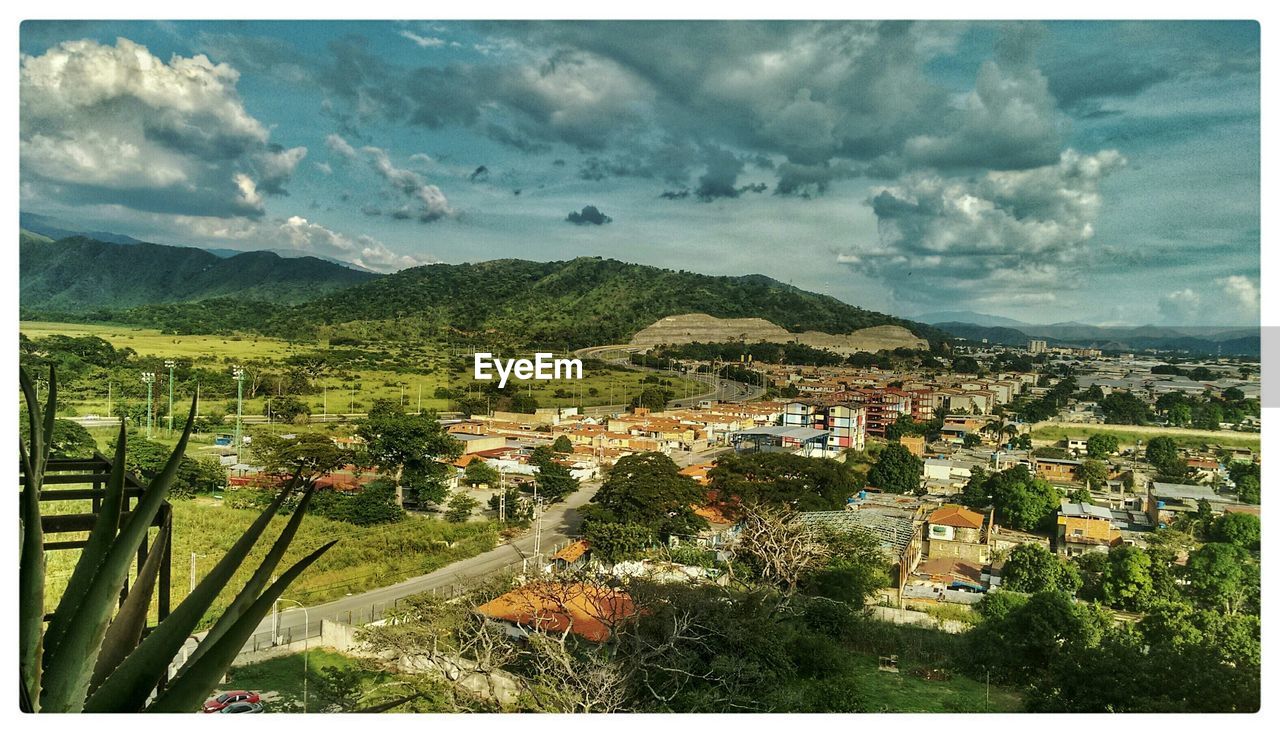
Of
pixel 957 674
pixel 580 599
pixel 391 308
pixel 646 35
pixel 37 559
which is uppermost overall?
pixel 646 35

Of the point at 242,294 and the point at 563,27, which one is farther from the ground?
the point at 563,27

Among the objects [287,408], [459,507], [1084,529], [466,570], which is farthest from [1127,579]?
[287,408]

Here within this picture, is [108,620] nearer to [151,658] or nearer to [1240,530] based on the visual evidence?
[151,658]

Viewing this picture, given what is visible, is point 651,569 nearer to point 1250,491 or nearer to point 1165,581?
point 1165,581

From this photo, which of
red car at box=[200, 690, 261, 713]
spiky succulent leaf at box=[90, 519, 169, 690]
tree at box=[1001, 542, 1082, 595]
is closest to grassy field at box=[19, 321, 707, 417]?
red car at box=[200, 690, 261, 713]

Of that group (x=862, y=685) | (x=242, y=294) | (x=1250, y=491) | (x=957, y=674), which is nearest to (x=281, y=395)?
(x=242, y=294)

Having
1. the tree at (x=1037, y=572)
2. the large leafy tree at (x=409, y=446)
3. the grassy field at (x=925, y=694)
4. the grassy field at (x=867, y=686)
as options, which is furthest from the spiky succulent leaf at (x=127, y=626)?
the tree at (x=1037, y=572)
